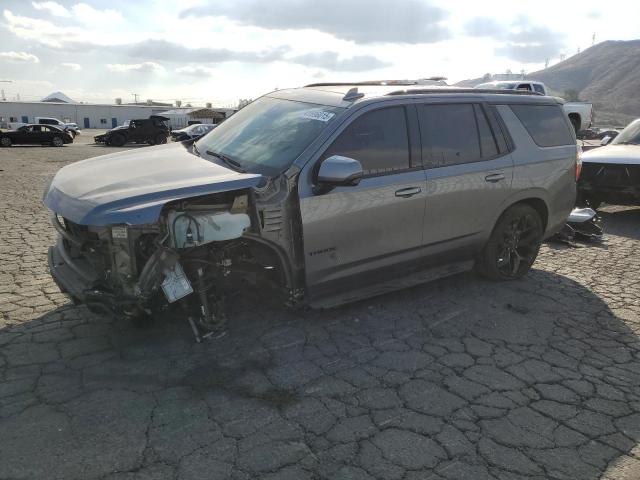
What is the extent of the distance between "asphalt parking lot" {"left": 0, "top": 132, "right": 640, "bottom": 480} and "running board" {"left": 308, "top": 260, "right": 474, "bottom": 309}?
0.82ft

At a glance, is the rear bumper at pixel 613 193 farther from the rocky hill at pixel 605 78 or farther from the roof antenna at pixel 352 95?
the rocky hill at pixel 605 78

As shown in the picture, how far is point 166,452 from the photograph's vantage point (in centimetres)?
262

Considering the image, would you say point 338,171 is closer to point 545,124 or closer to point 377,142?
point 377,142

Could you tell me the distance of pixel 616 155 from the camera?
319 inches

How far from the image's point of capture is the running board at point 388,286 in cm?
394

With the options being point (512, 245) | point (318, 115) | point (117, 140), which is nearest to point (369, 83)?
point (318, 115)

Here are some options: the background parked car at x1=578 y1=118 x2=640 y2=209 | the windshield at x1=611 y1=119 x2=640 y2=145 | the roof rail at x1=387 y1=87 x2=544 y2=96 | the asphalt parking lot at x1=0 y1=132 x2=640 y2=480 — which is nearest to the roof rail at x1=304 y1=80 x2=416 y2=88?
the roof rail at x1=387 y1=87 x2=544 y2=96

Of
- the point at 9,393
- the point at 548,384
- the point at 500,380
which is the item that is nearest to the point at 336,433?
the point at 500,380

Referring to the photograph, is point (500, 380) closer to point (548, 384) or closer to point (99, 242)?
point (548, 384)

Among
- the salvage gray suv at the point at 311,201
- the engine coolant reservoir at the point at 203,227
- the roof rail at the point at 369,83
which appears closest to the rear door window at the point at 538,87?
the salvage gray suv at the point at 311,201

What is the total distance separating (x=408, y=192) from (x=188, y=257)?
180 centimetres

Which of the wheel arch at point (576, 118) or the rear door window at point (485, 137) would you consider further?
the wheel arch at point (576, 118)

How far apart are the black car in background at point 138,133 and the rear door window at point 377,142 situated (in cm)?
2769

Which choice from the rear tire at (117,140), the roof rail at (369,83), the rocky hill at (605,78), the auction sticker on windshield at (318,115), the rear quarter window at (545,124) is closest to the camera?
the auction sticker on windshield at (318,115)
